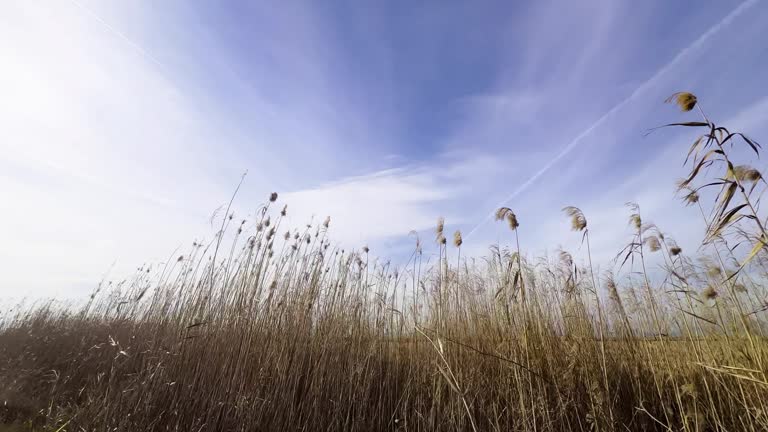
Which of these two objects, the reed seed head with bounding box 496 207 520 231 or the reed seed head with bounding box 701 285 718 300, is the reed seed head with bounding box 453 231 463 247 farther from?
the reed seed head with bounding box 701 285 718 300

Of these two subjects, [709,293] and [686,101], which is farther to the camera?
[709,293]

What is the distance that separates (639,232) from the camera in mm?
2602

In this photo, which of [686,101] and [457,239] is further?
[457,239]

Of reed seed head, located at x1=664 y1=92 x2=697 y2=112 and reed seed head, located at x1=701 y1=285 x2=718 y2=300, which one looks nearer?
reed seed head, located at x1=664 y1=92 x2=697 y2=112

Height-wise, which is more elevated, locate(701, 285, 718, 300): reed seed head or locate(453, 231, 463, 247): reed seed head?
locate(453, 231, 463, 247): reed seed head

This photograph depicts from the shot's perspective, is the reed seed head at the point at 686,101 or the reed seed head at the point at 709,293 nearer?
the reed seed head at the point at 686,101

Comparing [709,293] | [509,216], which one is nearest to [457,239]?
[509,216]

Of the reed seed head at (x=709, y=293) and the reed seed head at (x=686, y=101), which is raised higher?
the reed seed head at (x=686, y=101)

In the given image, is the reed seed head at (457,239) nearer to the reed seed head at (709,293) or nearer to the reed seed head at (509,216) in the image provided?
the reed seed head at (509,216)

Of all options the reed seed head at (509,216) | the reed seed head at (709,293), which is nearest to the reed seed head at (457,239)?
the reed seed head at (509,216)

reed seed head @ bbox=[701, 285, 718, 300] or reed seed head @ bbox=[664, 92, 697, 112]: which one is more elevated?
reed seed head @ bbox=[664, 92, 697, 112]

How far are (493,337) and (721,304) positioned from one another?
1.89 meters

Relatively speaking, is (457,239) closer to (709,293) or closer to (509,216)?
(509,216)

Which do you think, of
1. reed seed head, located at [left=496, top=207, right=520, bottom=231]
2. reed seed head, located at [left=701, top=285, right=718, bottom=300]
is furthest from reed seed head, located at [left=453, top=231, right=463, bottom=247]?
reed seed head, located at [left=701, top=285, right=718, bottom=300]
